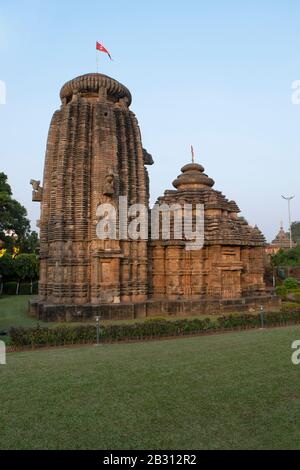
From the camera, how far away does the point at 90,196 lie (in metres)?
18.2

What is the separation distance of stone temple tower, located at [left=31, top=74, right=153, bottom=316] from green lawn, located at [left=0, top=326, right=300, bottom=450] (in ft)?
27.2

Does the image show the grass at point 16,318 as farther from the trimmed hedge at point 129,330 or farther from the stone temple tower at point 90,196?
the trimmed hedge at point 129,330

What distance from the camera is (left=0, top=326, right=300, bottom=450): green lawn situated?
4715 millimetres

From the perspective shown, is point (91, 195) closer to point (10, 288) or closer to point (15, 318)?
point (15, 318)

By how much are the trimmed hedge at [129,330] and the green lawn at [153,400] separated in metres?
2.08

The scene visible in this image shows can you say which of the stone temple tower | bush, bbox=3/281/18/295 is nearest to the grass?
the stone temple tower

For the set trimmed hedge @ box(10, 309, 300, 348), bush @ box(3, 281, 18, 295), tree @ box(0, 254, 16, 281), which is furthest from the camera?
bush @ box(3, 281, 18, 295)

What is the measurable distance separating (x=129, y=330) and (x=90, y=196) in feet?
26.1

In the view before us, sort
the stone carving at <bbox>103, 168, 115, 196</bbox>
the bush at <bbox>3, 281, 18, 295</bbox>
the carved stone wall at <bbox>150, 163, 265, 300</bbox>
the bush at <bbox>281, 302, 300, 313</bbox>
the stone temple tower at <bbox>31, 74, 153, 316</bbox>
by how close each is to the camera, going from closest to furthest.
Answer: the bush at <bbox>281, 302, 300, 313</bbox>
the stone carving at <bbox>103, 168, 115, 196</bbox>
the stone temple tower at <bbox>31, 74, 153, 316</bbox>
the carved stone wall at <bbox>150, 163, 265, 300</bbox>
the bush at <bbox>3, 281, 18, 295</bbox>

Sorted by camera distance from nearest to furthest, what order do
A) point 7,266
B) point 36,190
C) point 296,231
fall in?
point 36,190 < point 7,266 < point 296,231

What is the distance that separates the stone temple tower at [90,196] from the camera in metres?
17.7

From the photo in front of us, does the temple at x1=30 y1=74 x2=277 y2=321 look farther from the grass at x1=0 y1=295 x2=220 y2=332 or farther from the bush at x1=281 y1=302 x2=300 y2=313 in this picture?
the bush at x1=281 y1=302 x2=300 y2=313

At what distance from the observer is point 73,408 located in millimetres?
5676

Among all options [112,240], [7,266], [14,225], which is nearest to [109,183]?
[112,240]
